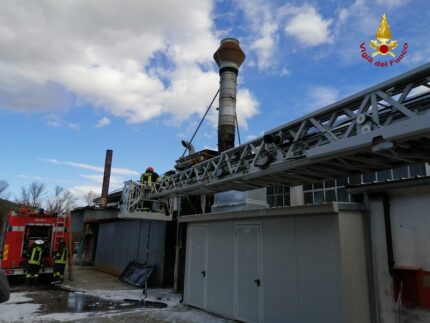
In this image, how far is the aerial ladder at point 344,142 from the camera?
415cm

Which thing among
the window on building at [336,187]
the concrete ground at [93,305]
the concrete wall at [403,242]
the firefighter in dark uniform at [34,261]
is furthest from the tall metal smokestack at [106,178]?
the concrete wall at [403,242]

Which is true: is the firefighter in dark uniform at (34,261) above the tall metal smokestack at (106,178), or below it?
below

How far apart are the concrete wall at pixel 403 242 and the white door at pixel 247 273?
99.5 inches

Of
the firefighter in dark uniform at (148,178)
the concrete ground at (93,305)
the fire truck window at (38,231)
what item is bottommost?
the concrete ground at (93,305)

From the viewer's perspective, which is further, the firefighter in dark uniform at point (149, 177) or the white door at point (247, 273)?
the firefighter in dark uniform at point (149, 177)

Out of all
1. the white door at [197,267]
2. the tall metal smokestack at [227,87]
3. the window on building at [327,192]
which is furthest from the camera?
the tall metal smokestack at [227,87]

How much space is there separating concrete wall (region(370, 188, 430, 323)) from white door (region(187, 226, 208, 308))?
15.2 feet

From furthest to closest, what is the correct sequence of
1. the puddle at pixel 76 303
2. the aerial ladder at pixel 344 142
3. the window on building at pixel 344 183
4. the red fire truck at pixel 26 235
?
the red fire truck at pixel 26 235
the puddle at pixel 76 303
the window on building at pixel 344 183
the aerial ladder at pixel 344 142

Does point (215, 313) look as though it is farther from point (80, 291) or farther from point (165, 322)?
point (80, 291)

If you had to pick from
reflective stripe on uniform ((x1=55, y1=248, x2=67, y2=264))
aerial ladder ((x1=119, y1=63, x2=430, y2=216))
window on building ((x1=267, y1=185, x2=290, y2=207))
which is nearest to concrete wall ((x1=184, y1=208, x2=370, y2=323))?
aerial ladder ((x1=119, y1=63, x2=430, y2=216))

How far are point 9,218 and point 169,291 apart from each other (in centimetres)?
677

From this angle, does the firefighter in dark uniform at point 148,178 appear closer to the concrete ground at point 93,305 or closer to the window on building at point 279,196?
the concrete ground at point 93,305

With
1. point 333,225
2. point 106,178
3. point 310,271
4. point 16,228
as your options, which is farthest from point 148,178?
point 106,178

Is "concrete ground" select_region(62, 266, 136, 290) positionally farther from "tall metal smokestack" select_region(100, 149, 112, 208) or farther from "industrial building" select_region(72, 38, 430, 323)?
"tall metal smokestack" select_region(100, 149, 112, 208)
